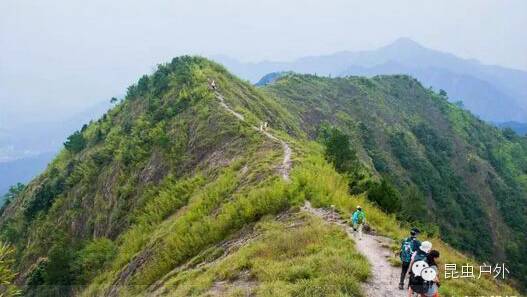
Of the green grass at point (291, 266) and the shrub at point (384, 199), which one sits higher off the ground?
the green grass at point (291, 266)

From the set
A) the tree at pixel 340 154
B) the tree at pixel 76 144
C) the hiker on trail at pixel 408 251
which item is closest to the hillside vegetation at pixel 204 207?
the tree at pixel 76 144

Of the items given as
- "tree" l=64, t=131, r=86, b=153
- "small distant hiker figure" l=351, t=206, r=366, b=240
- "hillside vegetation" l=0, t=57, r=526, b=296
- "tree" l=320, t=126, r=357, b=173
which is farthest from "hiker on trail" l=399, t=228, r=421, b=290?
"tree" l=64, t=131, r=86, b=153

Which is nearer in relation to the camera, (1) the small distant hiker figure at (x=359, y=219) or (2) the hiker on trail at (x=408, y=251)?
(2) the hiker on trail at (x=408, y=251)

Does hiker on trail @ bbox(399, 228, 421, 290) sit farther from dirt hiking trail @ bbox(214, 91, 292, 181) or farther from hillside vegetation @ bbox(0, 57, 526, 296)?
dirt hiking trail @ bbox(214, 91, 292, 181)

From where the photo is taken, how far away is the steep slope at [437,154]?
89625 millimetres

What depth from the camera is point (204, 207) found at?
1051 inches

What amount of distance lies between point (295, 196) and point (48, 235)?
31839 mm

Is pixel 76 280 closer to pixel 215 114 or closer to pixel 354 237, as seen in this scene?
pixel 215 114

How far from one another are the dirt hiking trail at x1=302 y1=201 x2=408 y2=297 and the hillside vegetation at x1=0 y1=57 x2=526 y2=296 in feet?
1.44

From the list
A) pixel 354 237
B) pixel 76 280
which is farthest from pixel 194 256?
pixel 76 280

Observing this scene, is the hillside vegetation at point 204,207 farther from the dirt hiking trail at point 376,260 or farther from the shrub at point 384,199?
Answer: the dirt hiking trail at point 376,260

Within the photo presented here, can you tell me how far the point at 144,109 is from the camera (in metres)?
56.8

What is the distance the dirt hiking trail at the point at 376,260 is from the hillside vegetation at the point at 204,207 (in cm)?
44

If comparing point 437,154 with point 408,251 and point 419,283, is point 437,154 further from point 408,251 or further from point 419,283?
point 419,283
